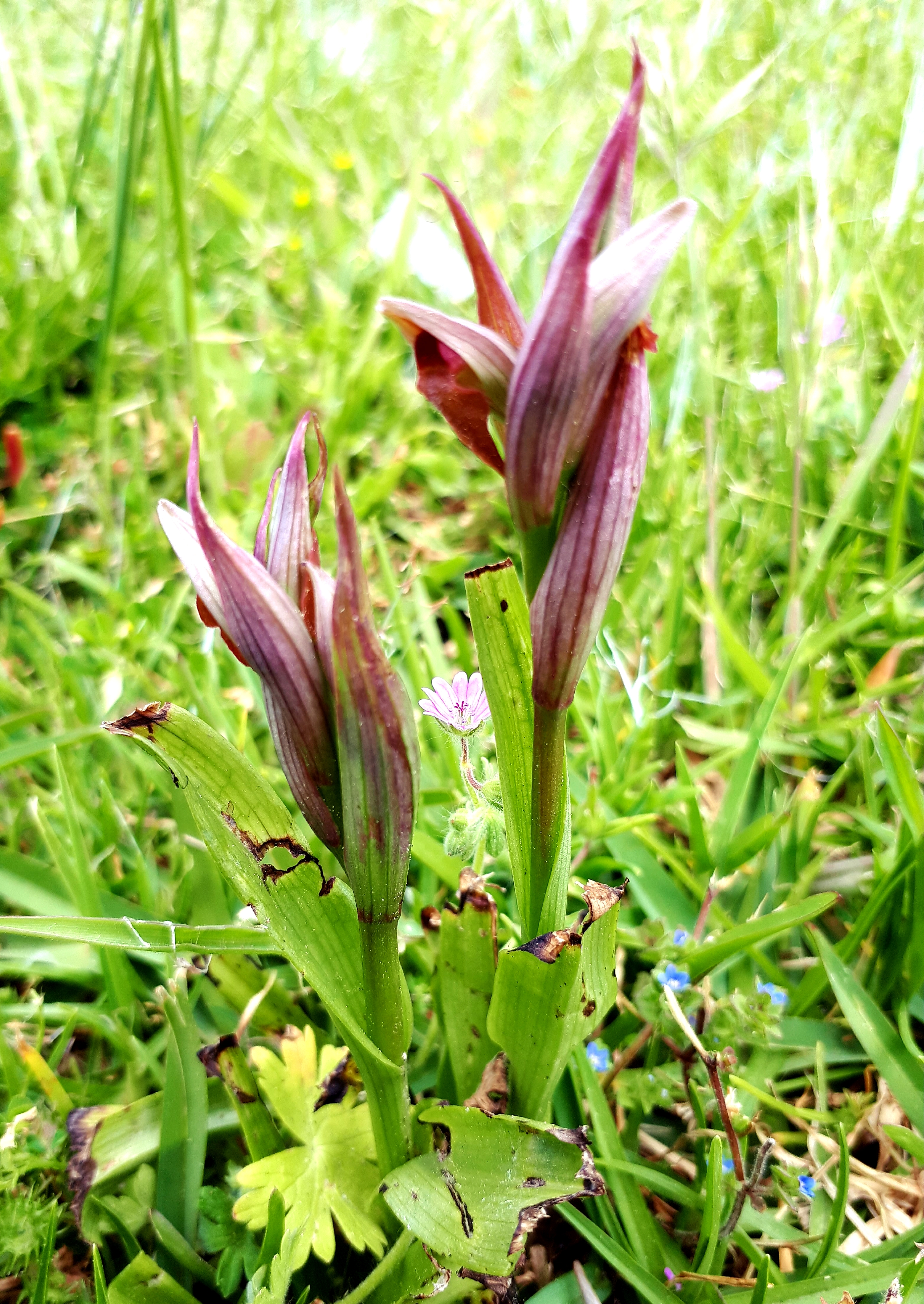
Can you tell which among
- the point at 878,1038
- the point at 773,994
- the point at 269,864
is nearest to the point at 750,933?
the point at 773,994

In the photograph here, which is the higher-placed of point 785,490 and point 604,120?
point 604,120

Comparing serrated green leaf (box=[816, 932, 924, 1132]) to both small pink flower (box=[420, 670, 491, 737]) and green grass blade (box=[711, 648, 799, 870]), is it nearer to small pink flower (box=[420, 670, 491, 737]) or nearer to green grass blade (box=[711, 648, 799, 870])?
green grass blade (box=[711, 648, 799, 870])

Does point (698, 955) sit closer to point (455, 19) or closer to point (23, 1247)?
point (23, 1247)

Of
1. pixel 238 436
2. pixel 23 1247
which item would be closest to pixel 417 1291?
pixel 23 1247

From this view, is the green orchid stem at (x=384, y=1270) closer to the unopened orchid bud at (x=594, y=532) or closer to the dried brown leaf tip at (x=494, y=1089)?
the dried brown leaf tip at (x=494, y=1089)

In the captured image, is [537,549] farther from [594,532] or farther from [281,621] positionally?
[281,621]
